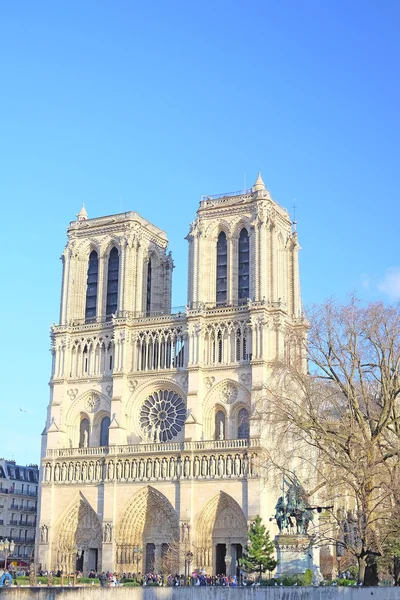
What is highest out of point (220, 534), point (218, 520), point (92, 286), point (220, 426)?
point (92, 286)

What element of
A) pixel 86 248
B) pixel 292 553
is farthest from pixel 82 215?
pixel 292 553

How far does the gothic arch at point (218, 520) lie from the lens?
50.9 meters

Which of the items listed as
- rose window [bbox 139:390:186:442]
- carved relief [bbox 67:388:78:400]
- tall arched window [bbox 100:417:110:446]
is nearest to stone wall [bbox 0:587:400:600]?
rose window [bbox 139:390:186:442]

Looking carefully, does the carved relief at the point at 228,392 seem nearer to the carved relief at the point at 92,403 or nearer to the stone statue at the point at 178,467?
the stone statue at the point at 178,467

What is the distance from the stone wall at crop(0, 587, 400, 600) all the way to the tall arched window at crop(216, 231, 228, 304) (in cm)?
3598

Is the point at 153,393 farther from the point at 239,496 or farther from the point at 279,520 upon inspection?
the point at 279,520

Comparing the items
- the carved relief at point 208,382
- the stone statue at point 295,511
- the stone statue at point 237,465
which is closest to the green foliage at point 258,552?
the stone statue at point 237,465

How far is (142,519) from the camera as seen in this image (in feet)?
177

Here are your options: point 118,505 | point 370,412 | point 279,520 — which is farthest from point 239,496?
point 370,412

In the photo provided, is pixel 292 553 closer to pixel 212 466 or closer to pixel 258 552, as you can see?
pixel 258 552

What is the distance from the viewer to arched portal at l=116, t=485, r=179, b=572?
53.0 m

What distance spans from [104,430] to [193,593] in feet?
127

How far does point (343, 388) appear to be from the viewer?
28.5 m

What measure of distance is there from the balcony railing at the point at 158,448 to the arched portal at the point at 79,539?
2.93 m
